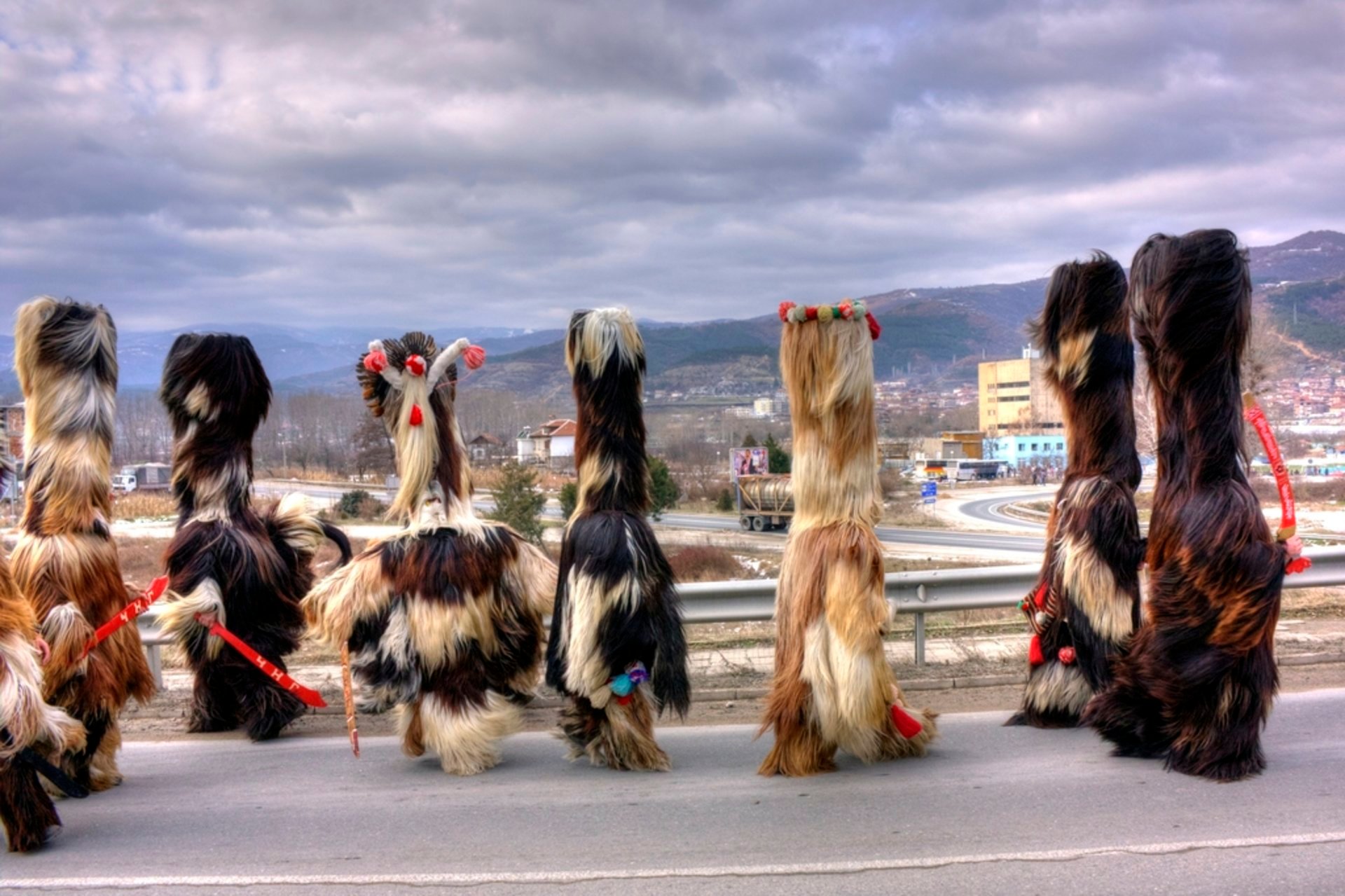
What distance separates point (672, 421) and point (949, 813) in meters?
38.2

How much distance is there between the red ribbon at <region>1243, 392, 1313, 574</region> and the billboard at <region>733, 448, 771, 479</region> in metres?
17.1

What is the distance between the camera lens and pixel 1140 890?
3.96 m

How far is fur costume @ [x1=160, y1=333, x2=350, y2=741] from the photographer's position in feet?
21.5

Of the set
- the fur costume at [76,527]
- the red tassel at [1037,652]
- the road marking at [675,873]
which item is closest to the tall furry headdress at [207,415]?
the fur costume at [76,527]

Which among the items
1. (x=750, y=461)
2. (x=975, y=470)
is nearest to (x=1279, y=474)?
(x=750, y=461)

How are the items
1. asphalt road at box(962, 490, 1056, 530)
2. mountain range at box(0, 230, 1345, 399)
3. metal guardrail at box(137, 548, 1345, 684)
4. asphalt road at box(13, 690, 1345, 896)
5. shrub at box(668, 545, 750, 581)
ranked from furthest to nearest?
mountain range at box(0, 230, 1345, 399) < asphalt road at box(962, 490, 1056, 530) < shrub at box(668, 545, 750, 581) < metal guardrail at box(137, 548, 1345, 684) < asphalt road at box(13, 690, 1345, 896)

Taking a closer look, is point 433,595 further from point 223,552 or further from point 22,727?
point 22,727

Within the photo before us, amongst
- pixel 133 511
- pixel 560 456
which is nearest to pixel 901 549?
pixel 560 456

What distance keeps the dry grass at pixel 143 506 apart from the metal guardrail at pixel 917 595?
20.4 meters

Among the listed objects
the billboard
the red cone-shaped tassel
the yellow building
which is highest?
the yellow building

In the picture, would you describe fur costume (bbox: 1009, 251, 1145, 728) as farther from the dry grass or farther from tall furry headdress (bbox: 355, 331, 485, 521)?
the dry grass

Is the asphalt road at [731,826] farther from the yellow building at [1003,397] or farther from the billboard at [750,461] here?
the yellow building at [1003,397]

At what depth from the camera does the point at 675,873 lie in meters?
4.28

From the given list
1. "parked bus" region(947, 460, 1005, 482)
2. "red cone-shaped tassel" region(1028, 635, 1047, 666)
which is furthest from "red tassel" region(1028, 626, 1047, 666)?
"parked bus" region(947, 460, 1005, 482)
